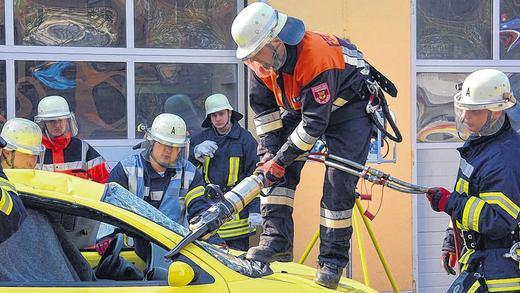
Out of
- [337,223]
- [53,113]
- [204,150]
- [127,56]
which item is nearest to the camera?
[337,223]

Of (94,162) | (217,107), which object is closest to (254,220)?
(217,107)

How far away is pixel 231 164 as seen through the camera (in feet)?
22.5

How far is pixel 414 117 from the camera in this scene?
7.98 meters

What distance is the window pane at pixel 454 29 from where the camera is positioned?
27.3 ft

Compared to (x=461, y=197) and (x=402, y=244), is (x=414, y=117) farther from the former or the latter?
(x=461, y=197)

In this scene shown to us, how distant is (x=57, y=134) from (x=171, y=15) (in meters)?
1.85

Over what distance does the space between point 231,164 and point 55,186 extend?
2.96 meters

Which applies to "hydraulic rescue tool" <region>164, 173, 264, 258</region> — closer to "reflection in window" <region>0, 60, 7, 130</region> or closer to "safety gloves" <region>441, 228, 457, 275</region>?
"safety gloves" <region>441, 228, 457, 275</region>

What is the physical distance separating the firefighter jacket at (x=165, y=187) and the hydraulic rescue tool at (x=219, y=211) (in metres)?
1.45

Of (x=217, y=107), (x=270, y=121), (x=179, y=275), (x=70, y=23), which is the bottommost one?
(x=179, y=275)

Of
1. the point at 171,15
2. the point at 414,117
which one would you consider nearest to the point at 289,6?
the point at 171,15

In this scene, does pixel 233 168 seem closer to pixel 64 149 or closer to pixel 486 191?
pixel 64 149

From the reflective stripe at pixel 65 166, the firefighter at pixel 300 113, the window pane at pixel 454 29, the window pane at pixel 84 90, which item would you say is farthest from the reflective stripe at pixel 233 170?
the window pane at pixel 454 29

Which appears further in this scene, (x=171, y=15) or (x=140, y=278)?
(x=171, y=15)
